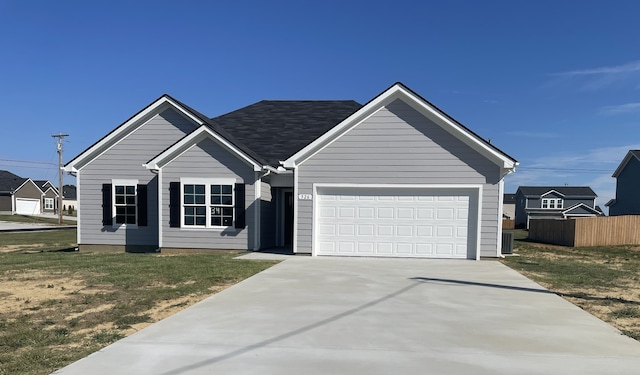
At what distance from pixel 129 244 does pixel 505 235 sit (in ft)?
45.0

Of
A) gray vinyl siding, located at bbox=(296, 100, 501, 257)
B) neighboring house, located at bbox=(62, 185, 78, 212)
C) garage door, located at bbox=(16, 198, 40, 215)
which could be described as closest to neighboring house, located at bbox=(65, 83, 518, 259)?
gray vinyl siding, located at bbox=(296, 100, 501, 257)

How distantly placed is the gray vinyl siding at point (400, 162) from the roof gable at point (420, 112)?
14cm

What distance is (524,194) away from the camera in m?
58.1

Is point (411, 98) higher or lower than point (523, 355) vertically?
higher

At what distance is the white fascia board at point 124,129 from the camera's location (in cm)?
1498

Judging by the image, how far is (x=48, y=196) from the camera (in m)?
70.8

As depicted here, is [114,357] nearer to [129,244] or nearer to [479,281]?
[479,281]

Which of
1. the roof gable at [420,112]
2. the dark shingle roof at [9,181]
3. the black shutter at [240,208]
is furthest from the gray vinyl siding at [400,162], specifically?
the dark shingle roof at [9,181]

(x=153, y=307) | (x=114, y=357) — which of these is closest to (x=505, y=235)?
(x=153, y=307)

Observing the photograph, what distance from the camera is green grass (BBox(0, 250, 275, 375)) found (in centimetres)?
471

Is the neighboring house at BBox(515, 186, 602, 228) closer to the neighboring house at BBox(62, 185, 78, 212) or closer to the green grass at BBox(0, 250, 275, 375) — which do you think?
the green grass at BBox(0, 250, 275, 375)

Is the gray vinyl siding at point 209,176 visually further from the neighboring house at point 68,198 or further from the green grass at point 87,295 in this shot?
the neighboring house at point 68,198

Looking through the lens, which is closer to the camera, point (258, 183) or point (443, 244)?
point (443, 244)

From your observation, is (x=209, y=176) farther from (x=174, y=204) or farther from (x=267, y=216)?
(x=267, y=216)
